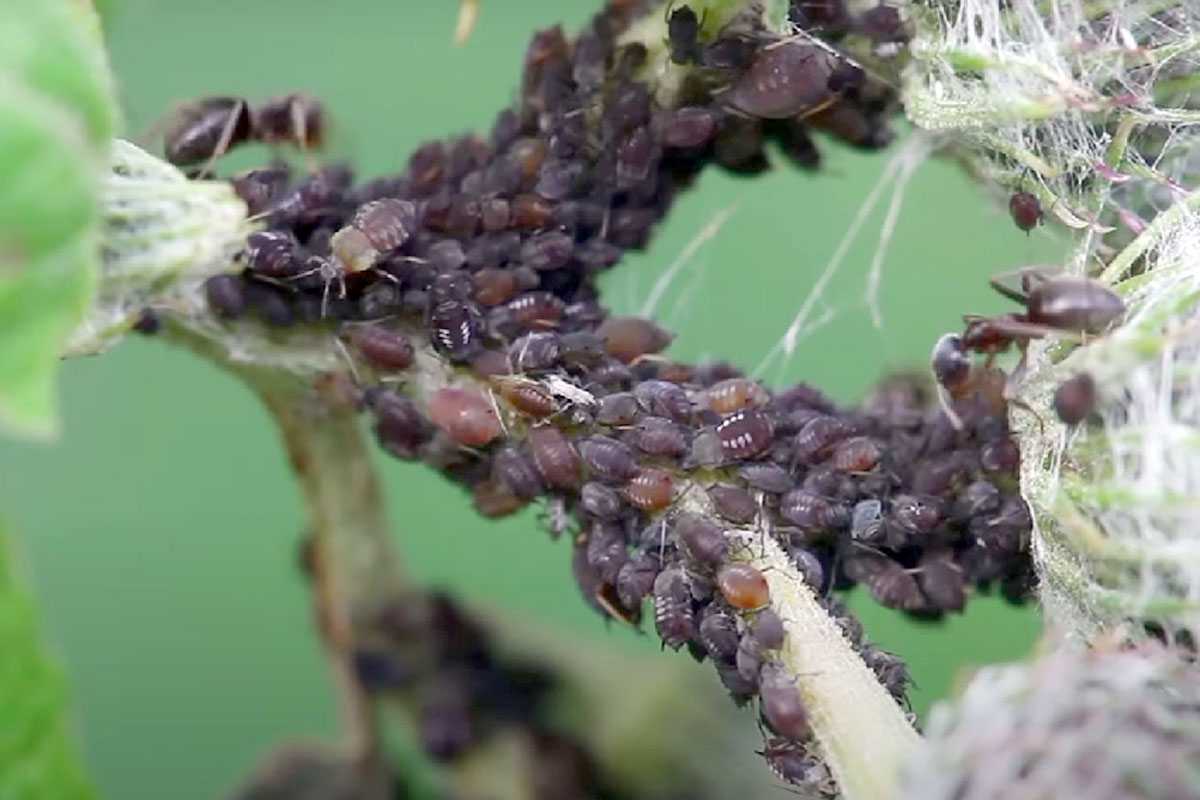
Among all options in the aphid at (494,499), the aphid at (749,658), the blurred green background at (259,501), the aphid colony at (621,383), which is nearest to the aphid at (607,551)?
the aphid colony at (621,383)

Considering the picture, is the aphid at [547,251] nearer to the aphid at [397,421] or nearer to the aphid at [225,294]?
the aphid at [397,421]

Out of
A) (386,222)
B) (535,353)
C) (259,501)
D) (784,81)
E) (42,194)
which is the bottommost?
(259,501)

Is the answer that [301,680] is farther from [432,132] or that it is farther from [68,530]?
[432,132]

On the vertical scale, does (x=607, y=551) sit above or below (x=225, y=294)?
below

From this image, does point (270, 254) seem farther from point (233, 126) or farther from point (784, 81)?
point (784, 81)

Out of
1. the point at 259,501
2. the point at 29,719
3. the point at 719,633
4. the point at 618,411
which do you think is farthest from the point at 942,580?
the point at 259,501

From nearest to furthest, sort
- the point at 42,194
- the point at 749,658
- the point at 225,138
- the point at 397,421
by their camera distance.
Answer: the point at 42,194
the point at 749,658
the point at 397,421
the point at 225,138

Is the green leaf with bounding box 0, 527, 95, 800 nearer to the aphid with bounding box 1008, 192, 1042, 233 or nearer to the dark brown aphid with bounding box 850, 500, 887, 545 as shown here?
the dark brown aphid with bounding box 850, 500, 887, 545
